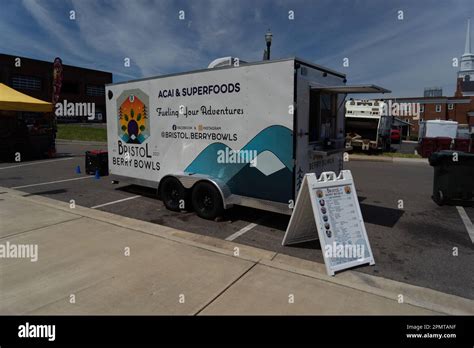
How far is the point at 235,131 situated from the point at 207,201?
1483 millimetres

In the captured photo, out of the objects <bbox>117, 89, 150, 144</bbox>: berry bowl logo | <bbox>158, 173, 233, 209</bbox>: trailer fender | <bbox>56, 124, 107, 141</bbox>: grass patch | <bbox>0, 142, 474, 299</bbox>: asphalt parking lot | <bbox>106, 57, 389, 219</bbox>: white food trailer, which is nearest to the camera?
<bbox>0, 142, 474, 299</bbox>: asphalt parking lot

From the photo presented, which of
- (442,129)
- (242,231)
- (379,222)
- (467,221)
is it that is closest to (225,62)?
(242,231)

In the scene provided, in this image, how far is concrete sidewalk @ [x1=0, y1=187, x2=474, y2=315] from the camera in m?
3.34

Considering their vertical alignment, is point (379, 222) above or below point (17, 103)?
below

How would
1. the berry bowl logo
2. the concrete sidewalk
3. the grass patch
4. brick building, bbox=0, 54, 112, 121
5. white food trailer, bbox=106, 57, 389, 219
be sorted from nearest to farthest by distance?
the concrete sidewalk → white food trailer, bbox=106, 57, 389, 219 → the berry bowl logo → the grass patch → brick building, bbox=0, 54, 112, 121

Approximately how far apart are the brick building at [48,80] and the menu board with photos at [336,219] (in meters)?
49.9

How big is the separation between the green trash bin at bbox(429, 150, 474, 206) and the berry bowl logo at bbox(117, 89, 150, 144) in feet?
22.2

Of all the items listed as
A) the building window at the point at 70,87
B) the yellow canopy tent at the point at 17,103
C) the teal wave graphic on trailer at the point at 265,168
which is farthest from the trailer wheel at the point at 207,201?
the building window at the point at 70,87

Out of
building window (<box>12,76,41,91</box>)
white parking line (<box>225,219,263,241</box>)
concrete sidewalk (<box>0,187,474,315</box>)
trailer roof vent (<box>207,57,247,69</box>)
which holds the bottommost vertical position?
concrete sidewalk (<box>0,187,474,315</box>)

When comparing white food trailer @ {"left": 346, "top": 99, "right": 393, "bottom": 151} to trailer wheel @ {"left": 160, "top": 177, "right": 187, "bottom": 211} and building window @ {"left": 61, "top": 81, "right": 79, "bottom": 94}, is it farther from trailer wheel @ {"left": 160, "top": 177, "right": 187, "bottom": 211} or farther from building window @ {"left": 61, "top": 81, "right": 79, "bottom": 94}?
building window @ {"left": 61, "top": 81, "right": 79, "bottom": 94}

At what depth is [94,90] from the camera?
64125 millimetres

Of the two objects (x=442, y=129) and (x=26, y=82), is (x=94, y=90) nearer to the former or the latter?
(x=26, y=82)

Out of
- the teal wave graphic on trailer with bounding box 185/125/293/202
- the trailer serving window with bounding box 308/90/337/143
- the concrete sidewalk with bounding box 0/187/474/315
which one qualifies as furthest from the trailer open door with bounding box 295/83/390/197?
the concrete sidewalk with bounding box 0/187/474/315
